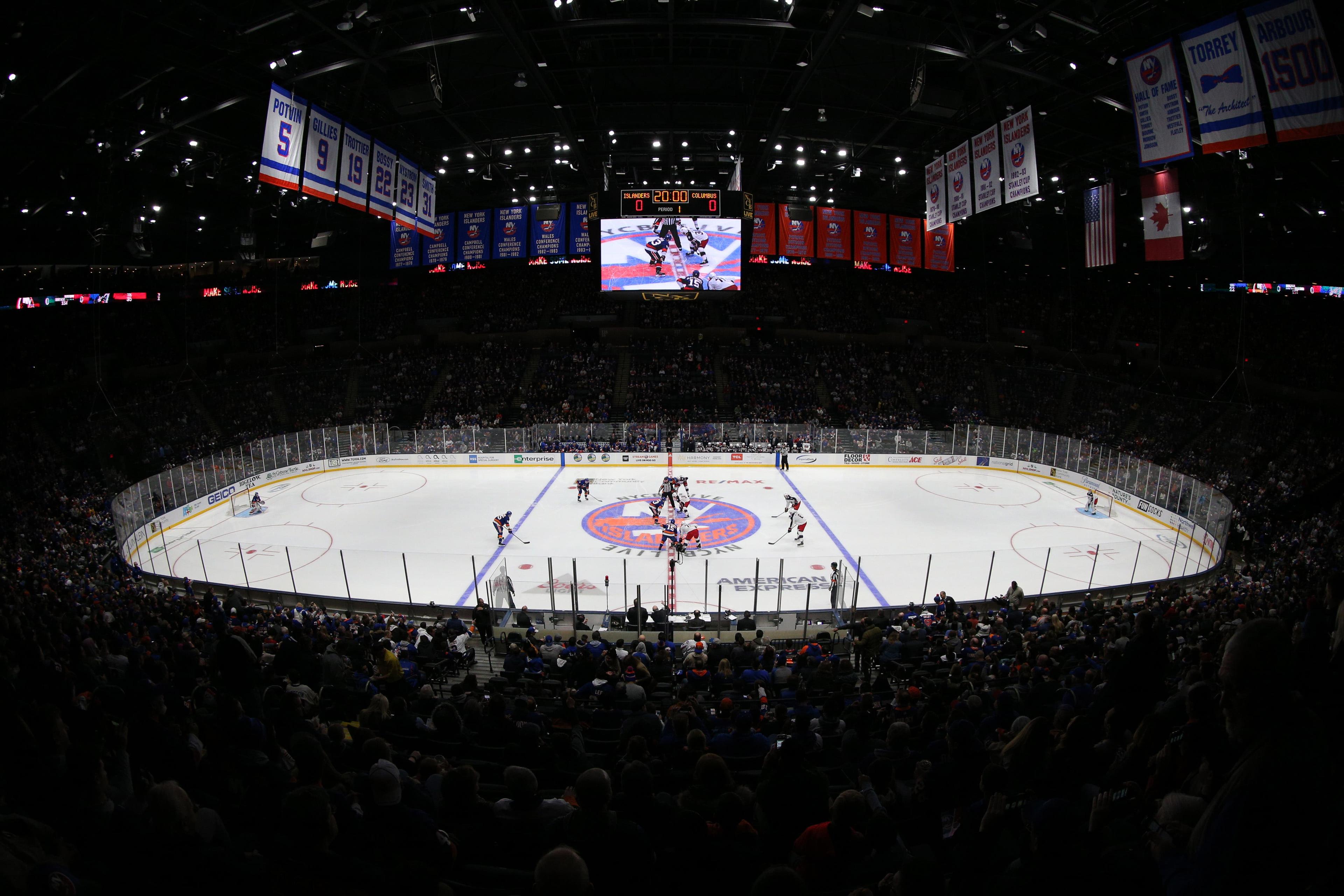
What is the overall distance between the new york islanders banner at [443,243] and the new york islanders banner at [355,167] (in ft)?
59.2

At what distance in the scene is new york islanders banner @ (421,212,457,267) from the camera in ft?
130

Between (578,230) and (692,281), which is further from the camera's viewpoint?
(578,230)

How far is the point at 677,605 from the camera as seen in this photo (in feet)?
56.6

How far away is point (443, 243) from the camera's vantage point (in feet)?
131

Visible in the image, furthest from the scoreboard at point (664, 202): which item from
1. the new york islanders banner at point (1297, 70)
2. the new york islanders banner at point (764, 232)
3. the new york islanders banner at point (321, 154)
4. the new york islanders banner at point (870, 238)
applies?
the new york islanders banner at point (1297, 70)

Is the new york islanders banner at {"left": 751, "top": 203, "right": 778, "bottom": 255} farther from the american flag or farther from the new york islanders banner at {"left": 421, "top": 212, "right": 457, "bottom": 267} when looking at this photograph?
the new york islanders banner at {"left": 421, "top": 212, "right": 457, "bottom": 267}

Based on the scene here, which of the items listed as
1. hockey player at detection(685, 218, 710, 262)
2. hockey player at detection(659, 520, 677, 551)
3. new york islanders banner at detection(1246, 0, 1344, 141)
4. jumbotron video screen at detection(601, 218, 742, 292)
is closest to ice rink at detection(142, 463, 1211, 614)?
hockey player at detection(659, 520, 677, 551)

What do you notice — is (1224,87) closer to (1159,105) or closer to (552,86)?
(1159,105)

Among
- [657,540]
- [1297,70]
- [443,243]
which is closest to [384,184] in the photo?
[657,540]

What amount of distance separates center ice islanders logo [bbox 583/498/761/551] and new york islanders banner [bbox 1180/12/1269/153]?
1597cm

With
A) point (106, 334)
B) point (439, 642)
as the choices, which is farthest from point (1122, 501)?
point (106, 334)

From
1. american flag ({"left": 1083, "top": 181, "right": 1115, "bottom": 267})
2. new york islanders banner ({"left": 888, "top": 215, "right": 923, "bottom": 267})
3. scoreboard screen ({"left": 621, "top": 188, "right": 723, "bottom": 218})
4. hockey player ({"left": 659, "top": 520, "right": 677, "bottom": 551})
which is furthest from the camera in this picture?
new york islanders banner ({"left": 888, "top": 215, "right": 923, "bottom": 267})

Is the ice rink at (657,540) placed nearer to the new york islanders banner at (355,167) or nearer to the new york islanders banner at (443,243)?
the new york islanders banner at (355,167)

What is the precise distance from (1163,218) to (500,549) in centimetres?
2191
